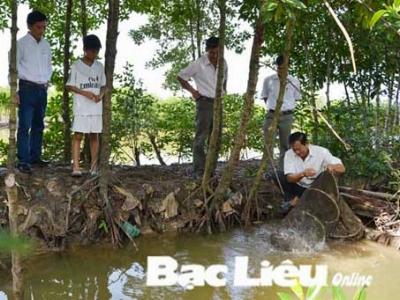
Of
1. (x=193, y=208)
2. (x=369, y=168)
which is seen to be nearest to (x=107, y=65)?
(x=193, y=208)

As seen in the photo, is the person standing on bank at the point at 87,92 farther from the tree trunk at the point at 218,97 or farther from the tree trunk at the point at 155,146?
the tree trunk at the point at 155,146

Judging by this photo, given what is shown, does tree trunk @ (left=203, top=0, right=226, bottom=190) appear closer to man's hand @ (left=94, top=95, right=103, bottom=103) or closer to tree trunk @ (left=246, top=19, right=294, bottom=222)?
tree trunk @ (left=246, top=19, right=294, bottom=222)

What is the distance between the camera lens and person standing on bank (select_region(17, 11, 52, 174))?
5.62m

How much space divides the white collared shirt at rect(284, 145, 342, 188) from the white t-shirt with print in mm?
2177

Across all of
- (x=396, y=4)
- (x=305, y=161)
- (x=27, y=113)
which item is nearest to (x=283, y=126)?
(x=305, y=161)

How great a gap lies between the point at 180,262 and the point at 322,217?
176cm

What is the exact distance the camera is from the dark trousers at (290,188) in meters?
6.43

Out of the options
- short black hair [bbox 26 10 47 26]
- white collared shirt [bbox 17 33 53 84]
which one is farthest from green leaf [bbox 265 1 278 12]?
white collared shirt [bbox 17 33 53 84]

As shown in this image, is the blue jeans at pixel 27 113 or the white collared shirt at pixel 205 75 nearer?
the blue jeans at pixel 27 113

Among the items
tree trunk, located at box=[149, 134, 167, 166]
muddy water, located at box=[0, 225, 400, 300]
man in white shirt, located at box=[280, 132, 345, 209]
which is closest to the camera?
muddy water, located at box=[0, 225, 400, 300]

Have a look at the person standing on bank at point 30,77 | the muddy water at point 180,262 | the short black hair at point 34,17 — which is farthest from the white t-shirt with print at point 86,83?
the muddy water at point 180,262

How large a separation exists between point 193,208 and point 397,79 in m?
3.79

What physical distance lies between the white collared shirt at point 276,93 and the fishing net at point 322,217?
1615 millimetres

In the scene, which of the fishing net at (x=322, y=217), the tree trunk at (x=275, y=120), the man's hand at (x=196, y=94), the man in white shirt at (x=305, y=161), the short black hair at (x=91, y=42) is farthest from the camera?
the man's hand at (x=196, y=94)
